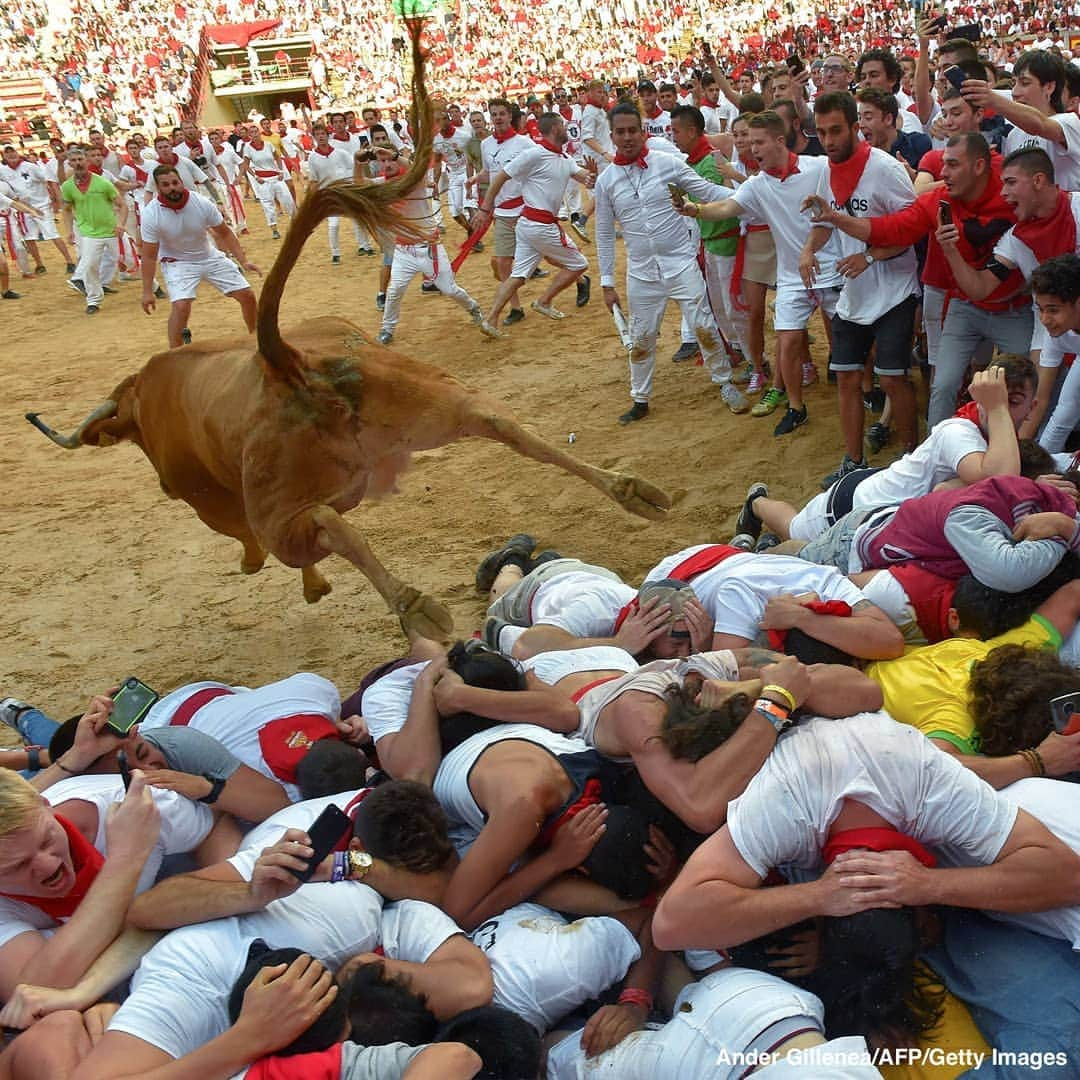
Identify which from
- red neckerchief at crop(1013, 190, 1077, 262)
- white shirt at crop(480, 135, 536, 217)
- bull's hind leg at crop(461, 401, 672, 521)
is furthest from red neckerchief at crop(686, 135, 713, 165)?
bull's hind leg at crop(461, 401, 672, 521)

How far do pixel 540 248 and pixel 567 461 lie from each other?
6.15 metres

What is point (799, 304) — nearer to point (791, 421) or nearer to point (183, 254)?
point (791, 421)

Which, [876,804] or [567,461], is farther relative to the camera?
[567,461]

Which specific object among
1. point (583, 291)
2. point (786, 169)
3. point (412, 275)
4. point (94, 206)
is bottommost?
point (583, 291)

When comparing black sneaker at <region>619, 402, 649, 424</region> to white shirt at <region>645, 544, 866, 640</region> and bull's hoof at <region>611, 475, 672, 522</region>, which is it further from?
white shirt at <region>645, 544, 866, 640</region>

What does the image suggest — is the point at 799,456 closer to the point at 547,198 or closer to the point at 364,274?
the point at 547,198

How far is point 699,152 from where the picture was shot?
827 cm

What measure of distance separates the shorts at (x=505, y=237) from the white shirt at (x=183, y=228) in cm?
269

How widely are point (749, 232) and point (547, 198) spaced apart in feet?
10.1

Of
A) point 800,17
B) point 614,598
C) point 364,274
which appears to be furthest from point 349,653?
point 800,17

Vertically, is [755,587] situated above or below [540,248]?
below

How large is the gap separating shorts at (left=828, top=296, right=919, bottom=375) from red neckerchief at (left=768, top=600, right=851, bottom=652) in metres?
2.65

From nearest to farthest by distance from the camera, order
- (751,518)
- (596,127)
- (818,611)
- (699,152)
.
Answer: (818,611)
(751,518)
(699,152)
(596,127)

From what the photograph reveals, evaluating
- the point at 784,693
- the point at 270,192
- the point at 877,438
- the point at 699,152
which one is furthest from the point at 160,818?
the point at 270,192
